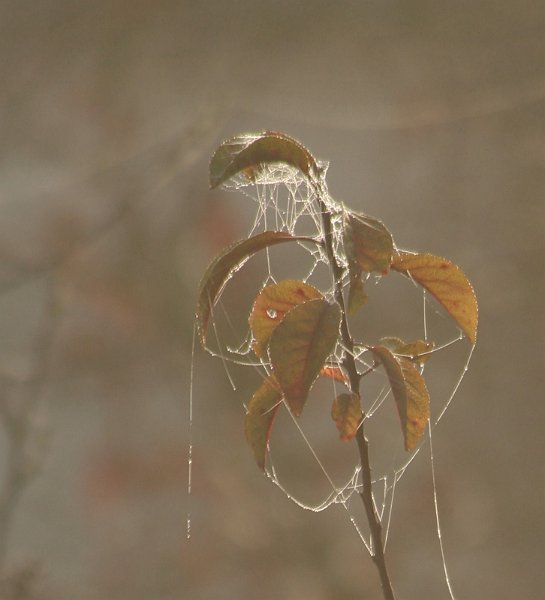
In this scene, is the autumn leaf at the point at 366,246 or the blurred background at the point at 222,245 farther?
the blurred background at the point at 222,245

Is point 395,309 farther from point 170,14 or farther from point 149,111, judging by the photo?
point 170,14

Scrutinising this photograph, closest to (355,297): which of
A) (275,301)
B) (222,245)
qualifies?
(275,301)

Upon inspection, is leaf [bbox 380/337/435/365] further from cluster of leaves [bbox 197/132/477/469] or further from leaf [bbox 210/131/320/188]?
leaf [bbox 210/131/320/188]

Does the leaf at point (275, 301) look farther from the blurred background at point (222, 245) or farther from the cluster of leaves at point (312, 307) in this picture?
the blurred background at point (222, 245)

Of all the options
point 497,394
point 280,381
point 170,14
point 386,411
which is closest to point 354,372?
point 280,381

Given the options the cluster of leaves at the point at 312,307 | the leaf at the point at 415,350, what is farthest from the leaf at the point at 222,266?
the leaf at the point at 415,350
